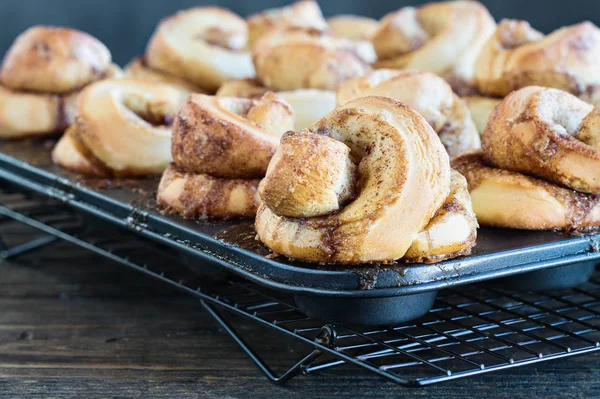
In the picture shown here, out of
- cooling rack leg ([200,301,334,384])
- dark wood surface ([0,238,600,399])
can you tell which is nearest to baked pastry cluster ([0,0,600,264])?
cooling rack leg ([200,301,334,384])

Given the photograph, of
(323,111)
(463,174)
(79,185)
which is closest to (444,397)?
(463,174)

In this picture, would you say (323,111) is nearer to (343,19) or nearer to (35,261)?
(35,261)

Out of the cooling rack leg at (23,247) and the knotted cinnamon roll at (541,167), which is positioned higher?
the knotted cinnamon roll at (541,167)

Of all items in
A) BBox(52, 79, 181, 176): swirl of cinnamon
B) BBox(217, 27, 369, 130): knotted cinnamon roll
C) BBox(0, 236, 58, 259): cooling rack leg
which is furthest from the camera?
BBox(0, 236, 58, 259): cooling rack leg

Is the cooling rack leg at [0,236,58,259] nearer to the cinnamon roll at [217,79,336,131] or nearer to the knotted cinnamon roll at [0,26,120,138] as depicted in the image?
the knotted cinnamon roll at [0,26,120,138]

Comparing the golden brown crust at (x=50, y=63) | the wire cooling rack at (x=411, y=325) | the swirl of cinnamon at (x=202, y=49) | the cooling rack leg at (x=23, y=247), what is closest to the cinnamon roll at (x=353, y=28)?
the swirl of cinnamon at (x=202, y=49)

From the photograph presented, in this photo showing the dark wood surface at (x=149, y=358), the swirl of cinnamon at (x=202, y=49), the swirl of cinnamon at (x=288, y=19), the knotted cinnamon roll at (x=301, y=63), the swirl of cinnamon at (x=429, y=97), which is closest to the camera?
the dark wood surface at (x=149, y=358)

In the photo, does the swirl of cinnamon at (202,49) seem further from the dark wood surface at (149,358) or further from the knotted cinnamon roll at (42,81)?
the dark wood surface at (149,358)
